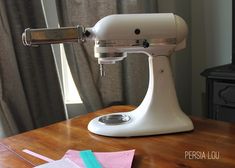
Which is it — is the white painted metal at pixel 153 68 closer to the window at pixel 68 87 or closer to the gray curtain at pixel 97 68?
the gray curtain at pixel 97 68

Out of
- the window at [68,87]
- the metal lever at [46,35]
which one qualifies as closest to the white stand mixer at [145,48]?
the metal lever at [46,35]

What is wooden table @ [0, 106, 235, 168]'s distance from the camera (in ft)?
2.38

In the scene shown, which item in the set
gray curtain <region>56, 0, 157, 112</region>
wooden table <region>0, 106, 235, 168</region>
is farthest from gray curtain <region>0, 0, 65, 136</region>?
wooden table <region>0, 106, 235, 168</region>

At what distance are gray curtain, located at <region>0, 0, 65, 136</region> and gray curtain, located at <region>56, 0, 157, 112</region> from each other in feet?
0.49

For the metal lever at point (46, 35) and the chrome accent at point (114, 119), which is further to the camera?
the chrome accent at point (114, 119)

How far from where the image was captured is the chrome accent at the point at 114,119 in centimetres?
96

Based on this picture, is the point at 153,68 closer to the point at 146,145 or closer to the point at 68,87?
the point at 146,145

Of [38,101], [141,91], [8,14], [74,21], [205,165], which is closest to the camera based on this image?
[205,165]

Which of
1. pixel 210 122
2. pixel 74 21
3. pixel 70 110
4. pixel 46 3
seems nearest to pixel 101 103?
pixel 70 110

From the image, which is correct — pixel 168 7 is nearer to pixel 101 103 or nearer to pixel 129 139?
pixel 101 103

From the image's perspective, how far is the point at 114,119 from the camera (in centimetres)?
99

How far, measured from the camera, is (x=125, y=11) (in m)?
1.81

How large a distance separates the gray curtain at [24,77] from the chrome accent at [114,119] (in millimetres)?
579

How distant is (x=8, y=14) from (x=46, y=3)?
257mm
